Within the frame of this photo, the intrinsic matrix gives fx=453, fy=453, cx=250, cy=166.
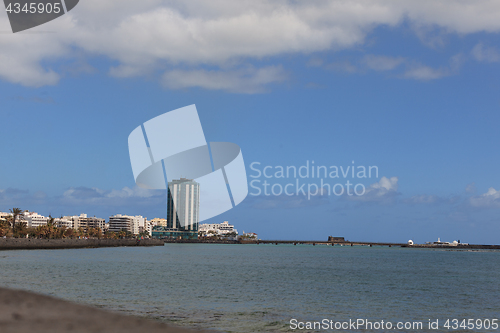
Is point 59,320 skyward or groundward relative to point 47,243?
skyward

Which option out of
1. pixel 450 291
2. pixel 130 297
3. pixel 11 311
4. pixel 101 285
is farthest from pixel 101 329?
pixel 450 291

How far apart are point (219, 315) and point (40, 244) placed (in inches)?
4684

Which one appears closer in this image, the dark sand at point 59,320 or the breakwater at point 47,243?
the dark sand at point 59,320

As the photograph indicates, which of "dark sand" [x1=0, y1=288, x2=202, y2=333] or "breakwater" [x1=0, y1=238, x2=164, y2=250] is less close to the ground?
"dark sand" [x1=0, y1=288, x2=202, y2=333]

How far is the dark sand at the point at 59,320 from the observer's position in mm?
9391

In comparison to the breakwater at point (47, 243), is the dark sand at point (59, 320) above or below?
above

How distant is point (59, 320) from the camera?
10.4 meters

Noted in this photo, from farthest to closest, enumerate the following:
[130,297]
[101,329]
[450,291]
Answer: [450,291]
[130,297]
[101,329]

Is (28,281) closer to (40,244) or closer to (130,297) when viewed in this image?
(130,297)

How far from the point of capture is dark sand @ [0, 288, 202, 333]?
939 cm

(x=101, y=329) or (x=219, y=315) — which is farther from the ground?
(x=101, y=329)

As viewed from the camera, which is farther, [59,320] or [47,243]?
[47,243]

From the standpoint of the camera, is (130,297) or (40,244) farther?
(40,244)

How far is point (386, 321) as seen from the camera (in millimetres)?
23250
